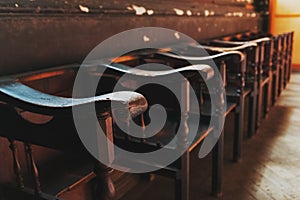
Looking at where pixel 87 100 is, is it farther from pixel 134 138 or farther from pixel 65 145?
pixel 134 138

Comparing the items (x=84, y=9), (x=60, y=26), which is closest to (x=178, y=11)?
(x=84, y=9)

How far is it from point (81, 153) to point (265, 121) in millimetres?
2835

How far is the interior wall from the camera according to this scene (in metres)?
6.32

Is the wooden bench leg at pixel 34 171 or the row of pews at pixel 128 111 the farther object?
the wooden bench leg at pixel 34 171

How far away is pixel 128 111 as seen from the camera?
0.84m

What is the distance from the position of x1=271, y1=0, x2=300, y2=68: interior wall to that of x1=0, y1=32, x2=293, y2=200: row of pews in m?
4.18

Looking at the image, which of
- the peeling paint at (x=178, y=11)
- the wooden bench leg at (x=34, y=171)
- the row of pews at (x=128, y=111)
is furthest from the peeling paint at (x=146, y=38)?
the wooden bench leg at (x=34, y=171)

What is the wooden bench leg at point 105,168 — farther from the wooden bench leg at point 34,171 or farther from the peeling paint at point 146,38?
the peeling paint at point 146,38

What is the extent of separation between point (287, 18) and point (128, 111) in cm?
647

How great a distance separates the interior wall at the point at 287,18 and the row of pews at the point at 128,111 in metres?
4.18

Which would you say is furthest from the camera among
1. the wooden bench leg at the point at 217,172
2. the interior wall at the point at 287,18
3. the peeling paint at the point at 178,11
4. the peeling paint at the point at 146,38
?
the interior wall at the point at 287,18

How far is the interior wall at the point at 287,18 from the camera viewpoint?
6.32 metres

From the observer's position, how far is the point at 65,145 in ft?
2.93

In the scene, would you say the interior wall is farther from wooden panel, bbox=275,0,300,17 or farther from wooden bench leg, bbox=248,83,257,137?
wooden bench leg, bbox=248,83,257,137
